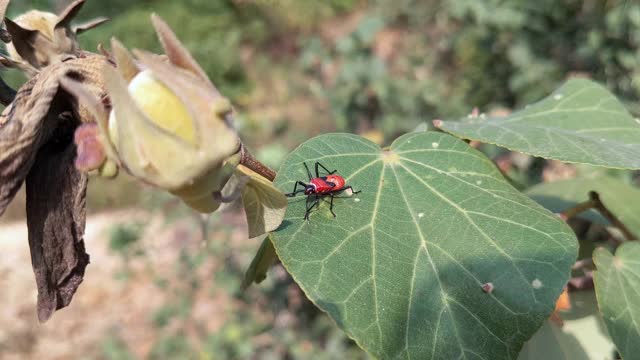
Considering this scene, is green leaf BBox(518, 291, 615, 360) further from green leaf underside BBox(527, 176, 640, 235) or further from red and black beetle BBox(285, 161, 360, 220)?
red and black beetle BBox(285, 161, 360, 220)

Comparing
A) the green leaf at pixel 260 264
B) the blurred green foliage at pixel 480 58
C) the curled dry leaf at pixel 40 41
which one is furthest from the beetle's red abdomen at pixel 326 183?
the blurred green foliage at pixel 480 58

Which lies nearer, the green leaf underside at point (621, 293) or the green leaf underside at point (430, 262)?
the green leaf underside at point (430, 262)

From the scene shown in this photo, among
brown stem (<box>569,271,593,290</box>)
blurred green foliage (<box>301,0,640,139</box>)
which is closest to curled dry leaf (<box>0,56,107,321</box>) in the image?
brown stem (<box>569,271,593,290</box>)

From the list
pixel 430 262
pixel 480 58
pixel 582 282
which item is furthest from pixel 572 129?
pixel 480 58

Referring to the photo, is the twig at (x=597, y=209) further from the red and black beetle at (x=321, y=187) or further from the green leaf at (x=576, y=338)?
the red and black beetle at (x=321, y=187)

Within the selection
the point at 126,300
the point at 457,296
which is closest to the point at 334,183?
the point at 457,296

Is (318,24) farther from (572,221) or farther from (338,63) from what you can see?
(572,221)
